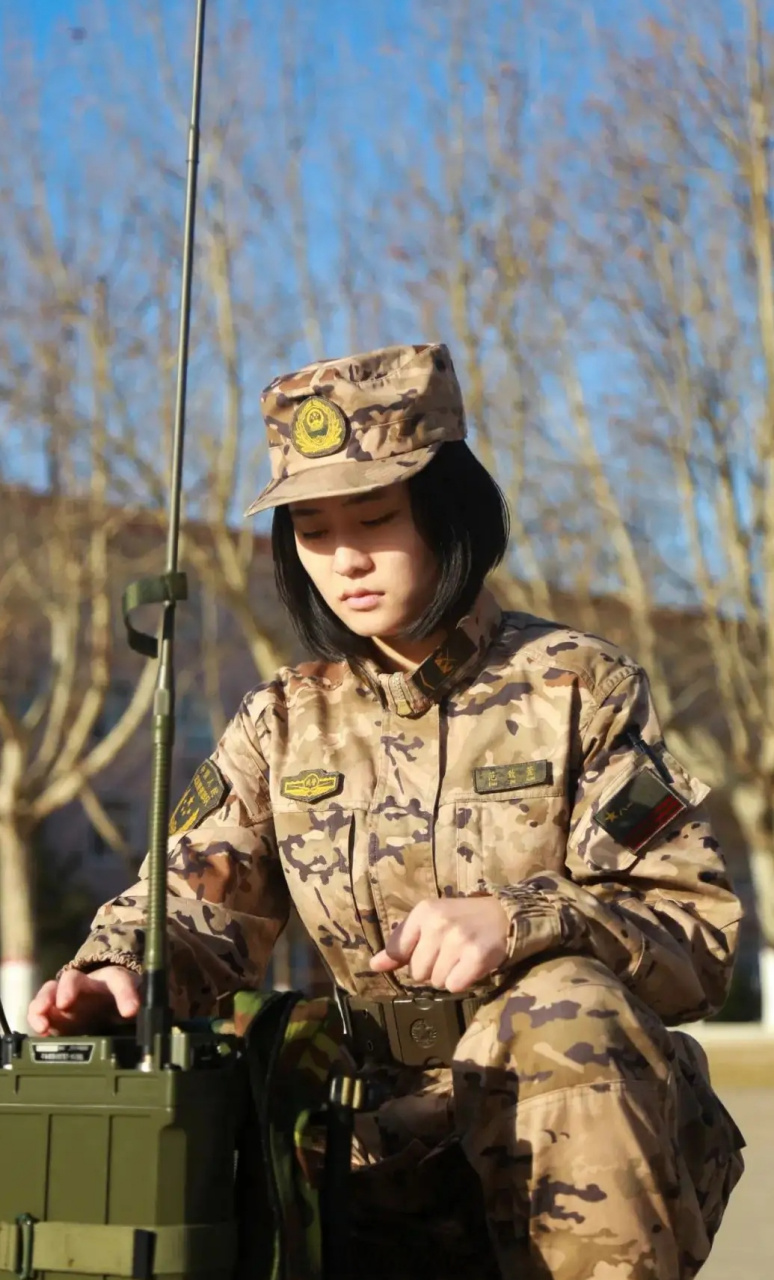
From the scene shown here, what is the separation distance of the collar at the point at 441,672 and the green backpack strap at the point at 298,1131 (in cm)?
72

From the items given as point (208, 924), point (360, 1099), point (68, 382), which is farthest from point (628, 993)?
point (68, 382)

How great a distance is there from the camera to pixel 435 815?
8.59 feet

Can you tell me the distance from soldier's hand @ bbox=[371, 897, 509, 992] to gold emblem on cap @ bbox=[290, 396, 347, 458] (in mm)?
784

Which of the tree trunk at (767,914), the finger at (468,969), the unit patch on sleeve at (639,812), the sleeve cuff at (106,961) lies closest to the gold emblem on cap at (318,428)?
the unit patch on sleeve at (639,812)

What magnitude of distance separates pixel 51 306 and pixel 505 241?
15.5ft

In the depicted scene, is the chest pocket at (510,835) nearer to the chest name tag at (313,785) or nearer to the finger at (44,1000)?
the chest name tag at (313,785)

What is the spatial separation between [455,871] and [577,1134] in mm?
636

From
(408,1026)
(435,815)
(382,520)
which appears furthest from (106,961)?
(382,520)

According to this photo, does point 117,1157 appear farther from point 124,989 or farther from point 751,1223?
point 751,1223

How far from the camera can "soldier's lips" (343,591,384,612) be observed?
2668 mm

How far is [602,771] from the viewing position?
98.9 inches

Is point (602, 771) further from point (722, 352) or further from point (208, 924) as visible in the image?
point (722, 352)

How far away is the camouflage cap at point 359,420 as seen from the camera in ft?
8.55

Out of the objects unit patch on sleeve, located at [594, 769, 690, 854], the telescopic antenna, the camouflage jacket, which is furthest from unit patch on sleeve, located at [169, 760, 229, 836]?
the telescopic antenna
